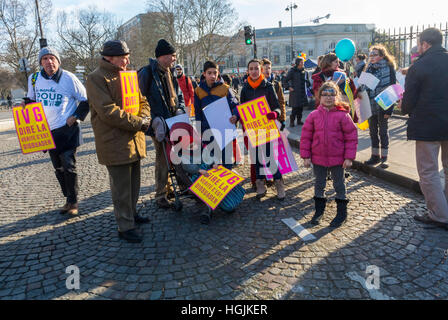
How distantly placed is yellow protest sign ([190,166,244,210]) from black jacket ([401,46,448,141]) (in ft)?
6.87

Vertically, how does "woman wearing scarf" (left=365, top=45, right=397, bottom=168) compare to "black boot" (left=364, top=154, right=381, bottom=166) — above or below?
above

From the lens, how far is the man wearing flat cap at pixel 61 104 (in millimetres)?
4227

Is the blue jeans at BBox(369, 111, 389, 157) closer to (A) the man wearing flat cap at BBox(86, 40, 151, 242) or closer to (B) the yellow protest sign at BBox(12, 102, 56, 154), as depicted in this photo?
(A) the man wearing flat cap at BBox(86, 40, 151, 242)

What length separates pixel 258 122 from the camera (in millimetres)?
4531

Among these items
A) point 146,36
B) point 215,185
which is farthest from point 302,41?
point 215,185

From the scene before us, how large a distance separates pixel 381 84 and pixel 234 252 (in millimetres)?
4033

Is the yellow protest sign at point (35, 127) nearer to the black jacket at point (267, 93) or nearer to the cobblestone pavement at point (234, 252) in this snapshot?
the cobblestone pavement at point (234, 252)

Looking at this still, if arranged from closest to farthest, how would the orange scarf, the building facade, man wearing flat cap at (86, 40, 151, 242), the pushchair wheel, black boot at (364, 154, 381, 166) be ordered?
1. man wearing flat cap at (86, 40, 151, 242)
2. the pushchair wheel
3. the orange scarf
4. black boot at (364, 154, 381, 166)
5. the building facade

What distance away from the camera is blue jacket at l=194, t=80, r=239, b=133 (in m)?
4.46

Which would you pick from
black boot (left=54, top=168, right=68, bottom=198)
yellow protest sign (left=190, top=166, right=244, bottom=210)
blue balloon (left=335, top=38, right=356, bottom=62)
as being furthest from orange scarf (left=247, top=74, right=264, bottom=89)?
black boot (left=54, top=168, right=68, bottom=198)

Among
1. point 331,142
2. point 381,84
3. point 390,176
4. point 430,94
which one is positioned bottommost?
point 390,176

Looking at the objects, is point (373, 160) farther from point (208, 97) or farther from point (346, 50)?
point (208, 97)

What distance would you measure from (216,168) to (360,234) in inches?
74.9
